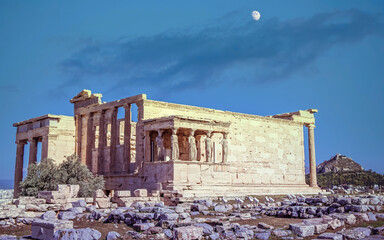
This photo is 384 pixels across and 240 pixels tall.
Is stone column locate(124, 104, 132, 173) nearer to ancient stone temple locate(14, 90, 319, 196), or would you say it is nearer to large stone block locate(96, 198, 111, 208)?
ancient stone temple locate(14, 90, 319, 196)

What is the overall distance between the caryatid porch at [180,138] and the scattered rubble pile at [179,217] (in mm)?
4069

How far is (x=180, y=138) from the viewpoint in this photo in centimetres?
2709

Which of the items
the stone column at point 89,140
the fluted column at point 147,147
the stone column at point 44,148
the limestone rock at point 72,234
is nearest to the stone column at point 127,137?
the fluted column at point 147,147

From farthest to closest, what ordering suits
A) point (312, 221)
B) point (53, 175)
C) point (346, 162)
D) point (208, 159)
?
point (346, 162)
point (208, 159)
point (53, 175)
point (312, 221)

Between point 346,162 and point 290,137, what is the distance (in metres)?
32.1

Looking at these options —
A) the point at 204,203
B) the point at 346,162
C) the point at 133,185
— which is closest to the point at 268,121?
the point at 133,185

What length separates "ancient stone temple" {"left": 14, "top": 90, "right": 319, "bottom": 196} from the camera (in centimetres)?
2417

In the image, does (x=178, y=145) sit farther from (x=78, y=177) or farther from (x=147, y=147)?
(x=78, y=177)

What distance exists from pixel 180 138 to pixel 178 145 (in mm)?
426

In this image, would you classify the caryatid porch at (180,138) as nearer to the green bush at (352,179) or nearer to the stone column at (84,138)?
the stone column at (84,138)

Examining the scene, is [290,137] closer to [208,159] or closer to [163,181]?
[208,159]

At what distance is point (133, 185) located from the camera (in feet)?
84.4

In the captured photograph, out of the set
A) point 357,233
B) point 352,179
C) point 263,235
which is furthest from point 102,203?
point 352,179

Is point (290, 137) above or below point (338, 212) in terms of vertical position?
above
